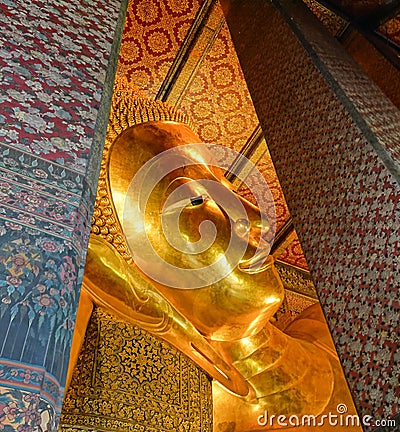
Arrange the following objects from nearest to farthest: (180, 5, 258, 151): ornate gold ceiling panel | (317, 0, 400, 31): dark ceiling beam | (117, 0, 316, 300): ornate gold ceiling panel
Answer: (317, 0, 400, 31): dark ceiling beam → (117, 0, 316, 300): ornate gold ceiling panel → (180, 5, 258, 151): ornate gold ceiling panel

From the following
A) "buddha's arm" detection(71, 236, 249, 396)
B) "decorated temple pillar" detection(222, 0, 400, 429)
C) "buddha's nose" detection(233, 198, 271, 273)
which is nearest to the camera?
"decorated temple pillar" detection(222, 0, 400, 429)

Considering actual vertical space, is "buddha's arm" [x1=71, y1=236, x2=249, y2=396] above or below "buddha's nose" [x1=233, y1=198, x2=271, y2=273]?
below

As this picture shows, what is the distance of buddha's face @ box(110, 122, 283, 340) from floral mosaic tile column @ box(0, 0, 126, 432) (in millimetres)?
1015

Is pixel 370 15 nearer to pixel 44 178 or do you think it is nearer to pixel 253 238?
pixel 253 238

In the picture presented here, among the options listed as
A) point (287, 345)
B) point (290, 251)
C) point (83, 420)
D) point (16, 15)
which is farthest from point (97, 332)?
point (290, 251)

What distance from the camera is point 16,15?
1.58 m

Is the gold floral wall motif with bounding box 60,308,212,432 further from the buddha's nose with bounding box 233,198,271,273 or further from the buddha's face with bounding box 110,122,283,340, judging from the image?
the buddha's nose with bounding box 233,198,271,273

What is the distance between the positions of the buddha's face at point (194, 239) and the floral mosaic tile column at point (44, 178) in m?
1.01

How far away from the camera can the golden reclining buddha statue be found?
2410mm

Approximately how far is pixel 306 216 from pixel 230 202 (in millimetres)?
1124

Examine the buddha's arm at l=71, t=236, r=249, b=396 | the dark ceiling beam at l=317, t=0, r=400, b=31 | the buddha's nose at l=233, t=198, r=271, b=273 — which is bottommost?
the buddha's arm at l=71, t=236, r=249, b=396

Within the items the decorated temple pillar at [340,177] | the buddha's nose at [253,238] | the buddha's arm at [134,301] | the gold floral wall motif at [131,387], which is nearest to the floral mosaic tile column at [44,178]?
the decorated temple pillar at [340,177]

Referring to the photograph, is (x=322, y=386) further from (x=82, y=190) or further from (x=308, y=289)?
(x=82, y=190)

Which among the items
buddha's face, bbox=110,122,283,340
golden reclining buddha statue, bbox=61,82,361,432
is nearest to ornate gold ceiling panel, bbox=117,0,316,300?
golden reclining buddha statue, bbox=61,82,361,432
